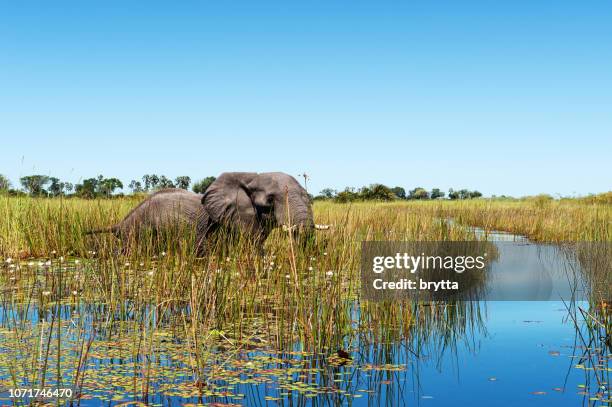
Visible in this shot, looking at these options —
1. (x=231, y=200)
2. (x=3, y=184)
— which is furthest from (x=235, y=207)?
(x=3, y=184)

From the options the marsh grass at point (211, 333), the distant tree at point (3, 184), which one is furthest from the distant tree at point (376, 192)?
the marsh grass at point (211, 333)

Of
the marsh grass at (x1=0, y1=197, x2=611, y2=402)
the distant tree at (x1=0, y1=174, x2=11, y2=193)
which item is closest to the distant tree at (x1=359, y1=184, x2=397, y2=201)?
the distant tree at (x1=0, y1=174, x2=11, y2=193)

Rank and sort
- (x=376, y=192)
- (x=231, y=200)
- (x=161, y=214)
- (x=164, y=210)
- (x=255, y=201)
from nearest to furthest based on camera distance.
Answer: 1. (x=255, y=201)
2. (x=231, y=200)
3. (x=161, y=214)
4. (x=164, y=210)
5. (x=376, y=192)

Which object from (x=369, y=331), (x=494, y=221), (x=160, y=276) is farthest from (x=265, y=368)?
(x=494, y=221)

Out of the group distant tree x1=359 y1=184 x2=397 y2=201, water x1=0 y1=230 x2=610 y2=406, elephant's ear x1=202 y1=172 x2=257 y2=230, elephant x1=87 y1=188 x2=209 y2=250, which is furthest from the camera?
distant tree x1=359 y1=184 x2=397 y2=201

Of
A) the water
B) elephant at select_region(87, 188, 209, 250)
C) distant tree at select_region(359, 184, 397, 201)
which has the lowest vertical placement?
the water

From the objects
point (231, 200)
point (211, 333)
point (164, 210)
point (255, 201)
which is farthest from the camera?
point (164, 210)

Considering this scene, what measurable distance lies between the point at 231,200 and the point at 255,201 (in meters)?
0.46

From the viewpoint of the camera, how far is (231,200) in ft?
36.3

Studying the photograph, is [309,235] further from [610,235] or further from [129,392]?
[129,392]

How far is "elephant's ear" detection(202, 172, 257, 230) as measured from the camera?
10.9m

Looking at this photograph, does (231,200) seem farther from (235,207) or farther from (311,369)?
(311,369)

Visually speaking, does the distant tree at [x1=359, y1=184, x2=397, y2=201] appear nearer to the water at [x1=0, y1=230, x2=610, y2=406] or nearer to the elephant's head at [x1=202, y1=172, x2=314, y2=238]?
the elephant's head at [x1=202, y1=172, x2=314, y2=238]

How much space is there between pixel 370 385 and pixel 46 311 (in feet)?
12.0
